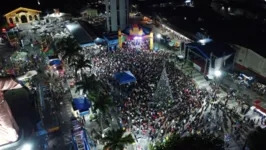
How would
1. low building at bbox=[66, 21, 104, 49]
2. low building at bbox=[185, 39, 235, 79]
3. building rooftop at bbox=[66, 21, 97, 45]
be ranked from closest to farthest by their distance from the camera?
1. low building at bbox=[185, 39, 235, 79]
2. low building at bbox=[66, 21, 104, 49]
3. building rooftop at bbox=[66, 21, 97, 45]

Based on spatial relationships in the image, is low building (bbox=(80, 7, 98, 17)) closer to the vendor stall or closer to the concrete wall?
the vendor stall

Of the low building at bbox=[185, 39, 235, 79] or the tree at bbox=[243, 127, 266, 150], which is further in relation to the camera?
the low building at bbox=[185, 39, 235, 79]

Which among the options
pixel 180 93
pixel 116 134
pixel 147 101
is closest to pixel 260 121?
pixel 180 93

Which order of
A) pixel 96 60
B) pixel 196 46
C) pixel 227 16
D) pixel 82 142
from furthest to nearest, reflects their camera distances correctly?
pixel 227 16 → pixel 96 60 → pixel 196 46 → pixel 82 142

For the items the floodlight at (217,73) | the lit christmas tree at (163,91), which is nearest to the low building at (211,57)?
the floodlight at (217,73)

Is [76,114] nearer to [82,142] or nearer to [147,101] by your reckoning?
[82,142]

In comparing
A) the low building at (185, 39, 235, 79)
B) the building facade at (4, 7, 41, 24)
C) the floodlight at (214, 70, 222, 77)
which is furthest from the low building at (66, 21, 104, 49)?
the floodlight at (214, 70, 222, 77)
